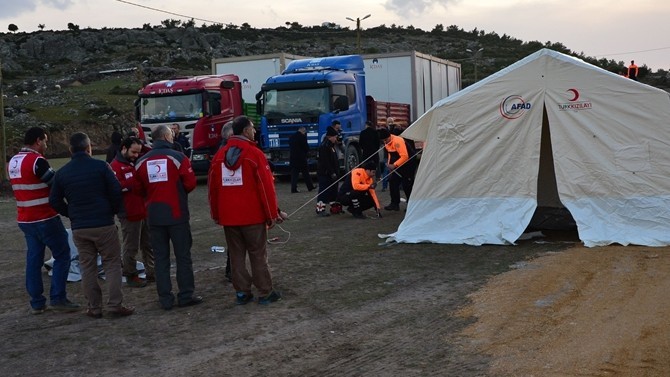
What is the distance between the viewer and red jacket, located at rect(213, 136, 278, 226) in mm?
7586

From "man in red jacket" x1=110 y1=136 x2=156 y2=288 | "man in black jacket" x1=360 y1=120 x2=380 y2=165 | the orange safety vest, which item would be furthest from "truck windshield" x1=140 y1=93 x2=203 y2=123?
"man in red jacket" x1=110 y1=136 x2=156 y2=288

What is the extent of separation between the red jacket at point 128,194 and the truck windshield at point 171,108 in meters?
13.5

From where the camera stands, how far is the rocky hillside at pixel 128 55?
46969 mm

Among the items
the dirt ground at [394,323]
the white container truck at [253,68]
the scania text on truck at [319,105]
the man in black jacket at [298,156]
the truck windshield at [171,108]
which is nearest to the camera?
the dirt ground at [394,323]

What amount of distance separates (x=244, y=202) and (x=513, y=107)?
4.99 m

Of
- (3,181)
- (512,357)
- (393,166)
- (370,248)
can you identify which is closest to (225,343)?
(512,357)

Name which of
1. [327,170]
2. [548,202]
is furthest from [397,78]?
[548,202]

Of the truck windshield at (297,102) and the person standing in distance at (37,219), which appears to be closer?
the person standing in distance at (37,219)

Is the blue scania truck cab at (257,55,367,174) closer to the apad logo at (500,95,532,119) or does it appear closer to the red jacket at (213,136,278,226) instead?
the apad logo at (500,95,532,119)

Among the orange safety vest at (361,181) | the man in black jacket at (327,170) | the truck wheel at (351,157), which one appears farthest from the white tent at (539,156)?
the truck wheel at (351,157)

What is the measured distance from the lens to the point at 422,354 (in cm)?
599

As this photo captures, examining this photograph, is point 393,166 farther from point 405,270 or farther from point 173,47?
point 173,47

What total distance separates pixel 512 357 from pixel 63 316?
447 centimetres

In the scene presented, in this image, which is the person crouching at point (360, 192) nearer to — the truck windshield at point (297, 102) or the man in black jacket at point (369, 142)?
the man in black jacket at point (369, 142)
